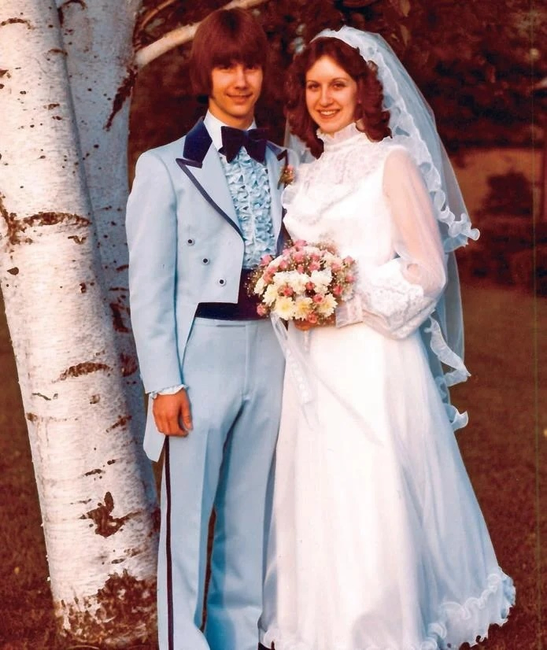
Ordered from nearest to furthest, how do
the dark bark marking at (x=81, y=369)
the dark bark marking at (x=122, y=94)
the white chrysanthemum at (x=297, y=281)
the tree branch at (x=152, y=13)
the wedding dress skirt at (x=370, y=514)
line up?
1. the white chrysanthemum at (x=297, y=281)
2. the wedding dress skirt at (x=370, y=514)
3. the dark bark marking at (x=81, y=369)
4. the dark bark marking at (x=122, y=94)
5. the tree branch at (x=152, y=13)

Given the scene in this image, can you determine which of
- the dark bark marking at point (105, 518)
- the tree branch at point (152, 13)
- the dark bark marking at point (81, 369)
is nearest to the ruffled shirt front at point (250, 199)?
the dark bark marking at point (81, 369)

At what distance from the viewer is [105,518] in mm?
4270

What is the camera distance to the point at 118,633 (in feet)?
14.4

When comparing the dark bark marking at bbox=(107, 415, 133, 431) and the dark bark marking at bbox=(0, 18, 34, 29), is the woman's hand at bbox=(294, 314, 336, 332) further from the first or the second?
the dark bark marking at bbox=(0, 18, 34, 29)

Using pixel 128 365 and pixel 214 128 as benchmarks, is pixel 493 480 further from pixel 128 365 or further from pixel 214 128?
pixel 214 128

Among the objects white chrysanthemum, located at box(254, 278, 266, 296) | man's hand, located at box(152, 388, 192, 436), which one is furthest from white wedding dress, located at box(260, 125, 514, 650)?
man's hand, located at box(152, 388, 192, 436)

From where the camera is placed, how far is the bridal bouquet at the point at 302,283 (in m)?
3.56

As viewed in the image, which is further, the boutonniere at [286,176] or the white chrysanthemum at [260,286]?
the boutonniere at [286,176]

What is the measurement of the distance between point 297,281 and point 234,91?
0.81m

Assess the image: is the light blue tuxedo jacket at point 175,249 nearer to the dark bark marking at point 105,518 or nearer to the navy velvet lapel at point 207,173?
the navy velvet lapel at point 207,173

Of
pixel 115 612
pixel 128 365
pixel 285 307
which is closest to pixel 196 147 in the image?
pixel 285 307

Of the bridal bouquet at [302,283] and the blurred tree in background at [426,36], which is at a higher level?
the blurred tree in background at [426,36]

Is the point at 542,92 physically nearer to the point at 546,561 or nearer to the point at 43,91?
the point at 546,561

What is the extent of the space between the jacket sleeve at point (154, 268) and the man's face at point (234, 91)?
0.35 meters
